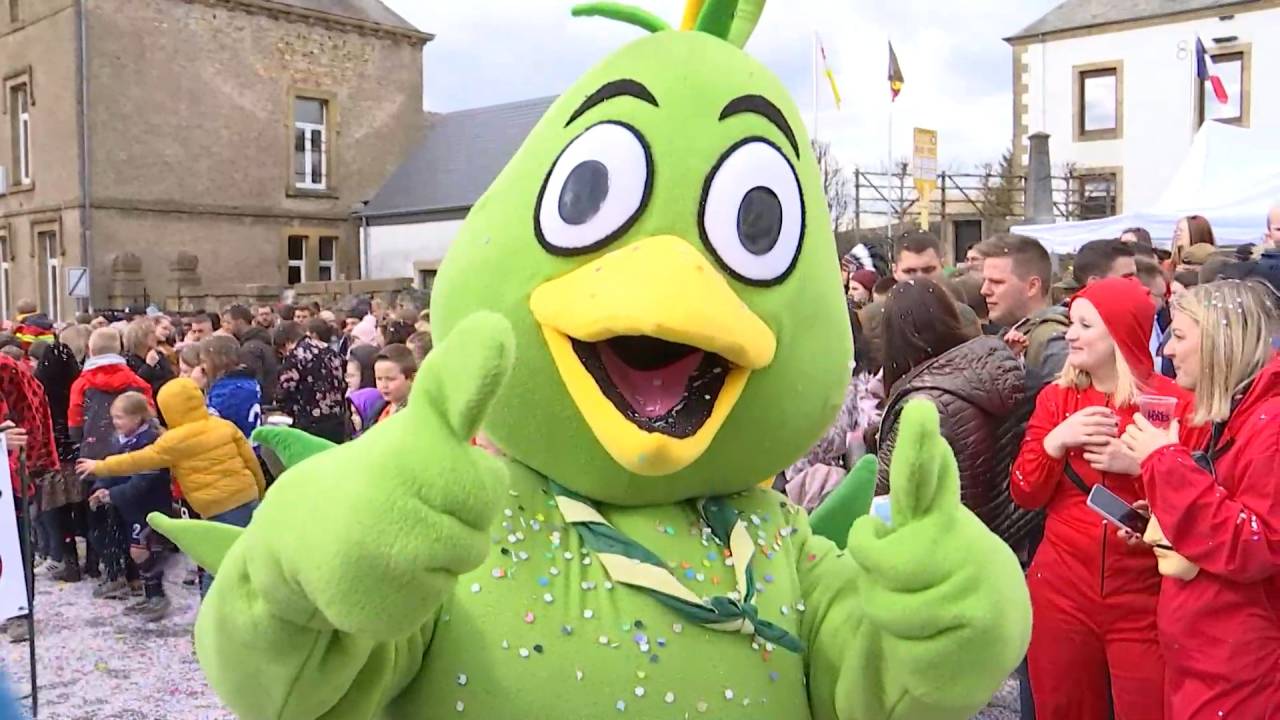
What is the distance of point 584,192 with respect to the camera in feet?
5.79

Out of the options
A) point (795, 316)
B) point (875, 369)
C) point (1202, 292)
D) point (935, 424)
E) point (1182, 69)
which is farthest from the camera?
point (1182, 69)

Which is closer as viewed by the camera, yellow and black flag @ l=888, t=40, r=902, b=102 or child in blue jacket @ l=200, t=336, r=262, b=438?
child in blue jacket @ l=200, t=336, r=262, b=438

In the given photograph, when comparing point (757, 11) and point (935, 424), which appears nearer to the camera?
point (935, 424)

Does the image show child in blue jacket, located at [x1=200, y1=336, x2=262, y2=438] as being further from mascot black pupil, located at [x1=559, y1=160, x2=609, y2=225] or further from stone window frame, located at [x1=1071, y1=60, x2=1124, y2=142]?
stone window frame, located at [x1=1071, y1=60, x2=1124, y2=142]

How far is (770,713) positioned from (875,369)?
9.89 ft

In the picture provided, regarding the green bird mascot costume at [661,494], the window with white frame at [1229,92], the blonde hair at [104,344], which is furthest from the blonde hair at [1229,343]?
the window with white frame at [1229,92]

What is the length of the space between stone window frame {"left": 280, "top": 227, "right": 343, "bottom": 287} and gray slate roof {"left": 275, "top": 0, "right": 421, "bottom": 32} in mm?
4227

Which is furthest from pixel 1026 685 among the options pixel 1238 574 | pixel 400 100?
pixel 400 100

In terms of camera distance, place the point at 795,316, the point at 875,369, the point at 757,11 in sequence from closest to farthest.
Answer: the point at 795,316, the point at 757,11, the point at 875,369

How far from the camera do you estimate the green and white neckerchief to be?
169 centimetres

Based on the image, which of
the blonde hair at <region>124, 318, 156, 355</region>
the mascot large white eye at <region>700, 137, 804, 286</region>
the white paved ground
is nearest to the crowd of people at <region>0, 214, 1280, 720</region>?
the mascot large white eye at <region>700, 137, 804, 286</region>

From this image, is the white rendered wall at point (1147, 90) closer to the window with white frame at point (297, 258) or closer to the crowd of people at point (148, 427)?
the window with white frame at point (297, 258)

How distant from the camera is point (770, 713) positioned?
172 centimetres

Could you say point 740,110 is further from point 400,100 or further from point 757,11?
point 400,100
